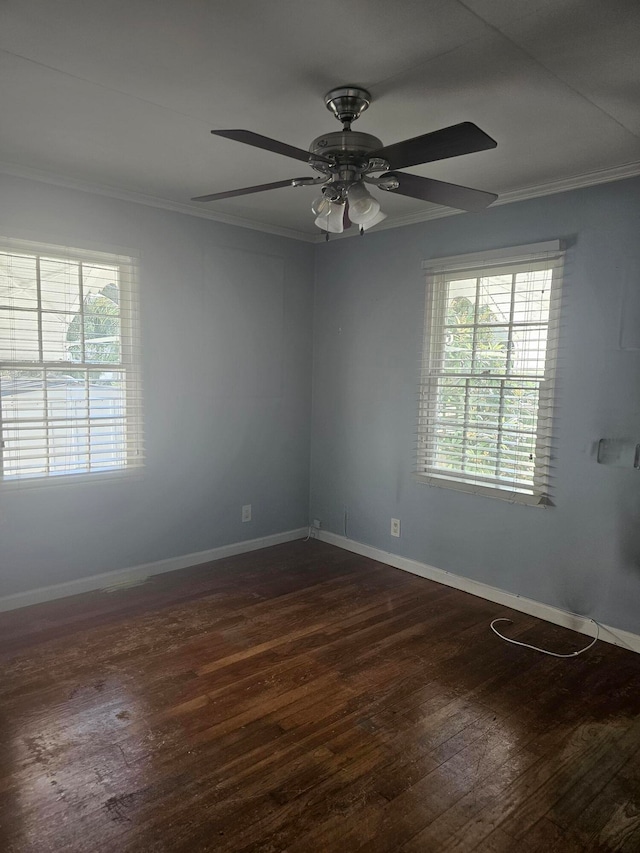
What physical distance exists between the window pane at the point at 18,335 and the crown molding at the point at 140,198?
→ 740 millimetres

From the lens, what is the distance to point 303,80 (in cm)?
200

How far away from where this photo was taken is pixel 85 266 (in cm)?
334

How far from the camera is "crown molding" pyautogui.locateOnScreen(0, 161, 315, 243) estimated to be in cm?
304

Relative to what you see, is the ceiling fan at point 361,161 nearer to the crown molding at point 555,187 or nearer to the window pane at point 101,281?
the crown molding at point 555,187

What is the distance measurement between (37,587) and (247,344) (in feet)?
6.88

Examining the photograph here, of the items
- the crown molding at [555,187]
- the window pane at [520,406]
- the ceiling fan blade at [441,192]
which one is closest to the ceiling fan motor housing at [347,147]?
the ceiling fan blade at [441,192]

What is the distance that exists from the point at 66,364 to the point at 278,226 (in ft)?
6.10

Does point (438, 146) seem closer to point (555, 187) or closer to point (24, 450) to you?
point (555, 187)

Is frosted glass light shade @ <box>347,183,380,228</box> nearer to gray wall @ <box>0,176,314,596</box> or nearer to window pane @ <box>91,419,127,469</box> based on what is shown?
gray wall @ <box>0,176,314,596</box>

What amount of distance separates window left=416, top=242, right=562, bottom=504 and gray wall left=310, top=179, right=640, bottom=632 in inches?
3.4

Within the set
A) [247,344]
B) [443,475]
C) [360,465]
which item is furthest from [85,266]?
[443,475]

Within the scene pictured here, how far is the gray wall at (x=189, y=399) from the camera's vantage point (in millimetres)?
3254

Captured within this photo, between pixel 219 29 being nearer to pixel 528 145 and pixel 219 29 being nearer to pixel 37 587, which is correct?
pixel 528 145

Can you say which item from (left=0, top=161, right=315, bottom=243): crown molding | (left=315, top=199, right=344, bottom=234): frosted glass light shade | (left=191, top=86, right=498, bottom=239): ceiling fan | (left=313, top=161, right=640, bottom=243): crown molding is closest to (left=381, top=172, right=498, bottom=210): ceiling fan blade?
(left=191, top=86, right=498, bottom=239): ceiling fan
